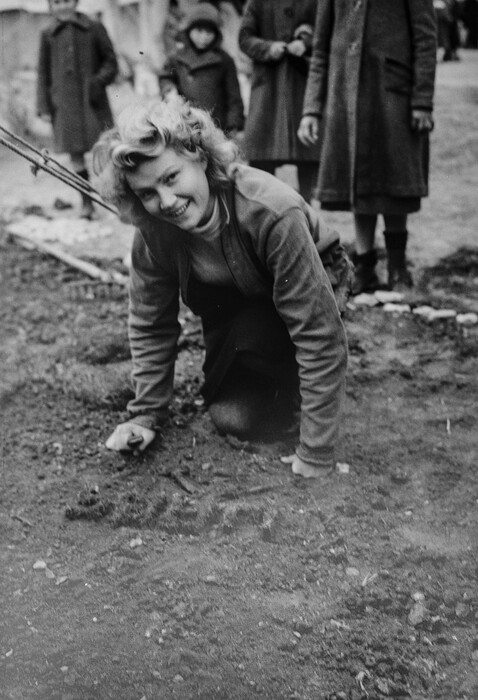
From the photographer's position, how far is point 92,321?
13.3 feet

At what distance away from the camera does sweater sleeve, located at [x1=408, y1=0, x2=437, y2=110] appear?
3.77 metres

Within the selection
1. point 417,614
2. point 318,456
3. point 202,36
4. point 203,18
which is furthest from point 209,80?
point 417,614

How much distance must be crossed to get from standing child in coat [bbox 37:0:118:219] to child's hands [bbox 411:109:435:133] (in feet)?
9.59

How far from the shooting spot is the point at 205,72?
5.20 m

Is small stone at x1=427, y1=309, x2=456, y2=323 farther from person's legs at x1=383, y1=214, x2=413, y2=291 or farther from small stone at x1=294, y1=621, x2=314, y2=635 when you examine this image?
small stone at x1=294, y1=621, x2=314, y2=635

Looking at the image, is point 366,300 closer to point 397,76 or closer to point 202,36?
point 397,76

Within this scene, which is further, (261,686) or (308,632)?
(308,632)

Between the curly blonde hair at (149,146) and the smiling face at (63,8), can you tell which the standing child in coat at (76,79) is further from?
the curly blonde hair at (149,146)

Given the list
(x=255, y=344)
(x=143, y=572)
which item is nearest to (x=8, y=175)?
(x=255, y=344)

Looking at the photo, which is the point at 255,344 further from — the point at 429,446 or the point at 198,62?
the point at 198,62

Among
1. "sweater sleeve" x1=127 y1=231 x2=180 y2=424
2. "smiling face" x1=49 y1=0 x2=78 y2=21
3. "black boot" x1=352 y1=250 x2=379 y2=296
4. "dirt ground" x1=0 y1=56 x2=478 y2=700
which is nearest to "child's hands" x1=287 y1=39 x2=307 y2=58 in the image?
"black boot" x1=352 y1=250 x2=379 y2=296

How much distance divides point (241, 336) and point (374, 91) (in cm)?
176

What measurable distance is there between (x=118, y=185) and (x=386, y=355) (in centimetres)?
161

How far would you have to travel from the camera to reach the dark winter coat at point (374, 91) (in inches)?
149
